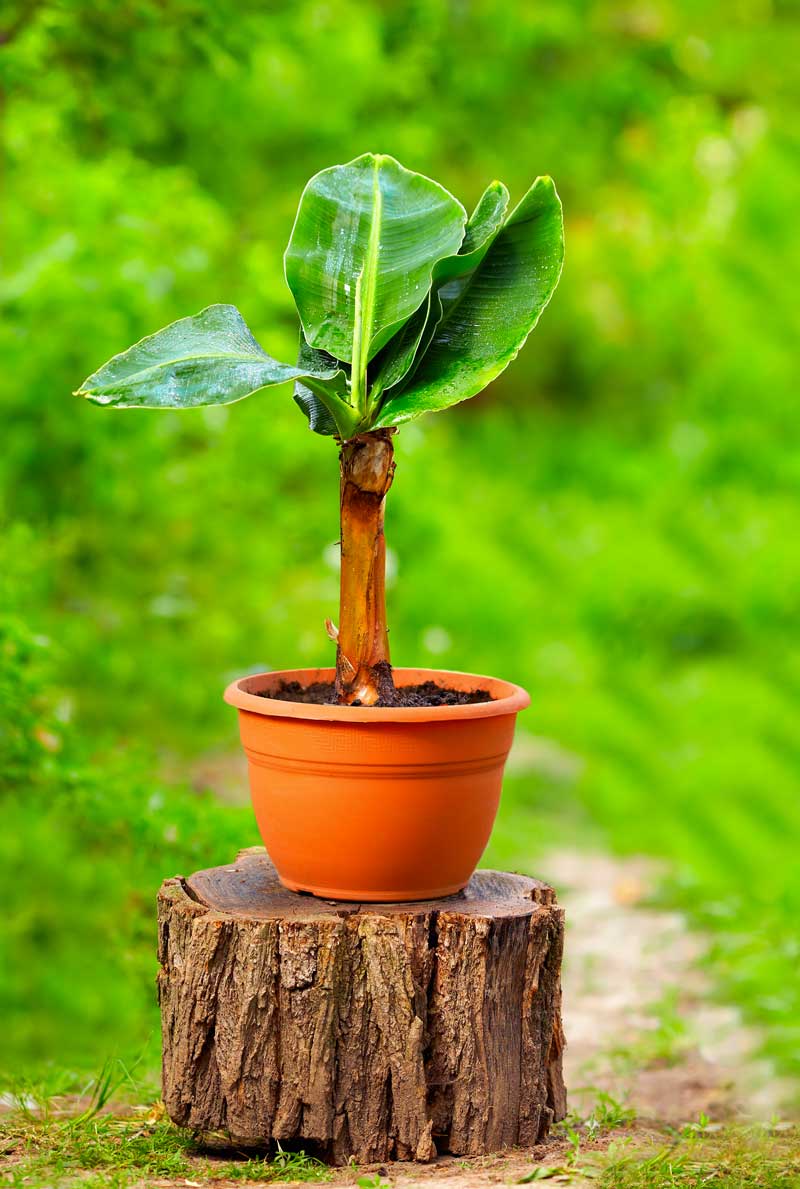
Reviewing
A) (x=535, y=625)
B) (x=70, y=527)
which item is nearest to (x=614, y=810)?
(x=535, y=625)

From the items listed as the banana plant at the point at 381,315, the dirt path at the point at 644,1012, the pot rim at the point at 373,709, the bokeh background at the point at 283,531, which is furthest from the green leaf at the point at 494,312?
the dirt path at the point at 644,1012

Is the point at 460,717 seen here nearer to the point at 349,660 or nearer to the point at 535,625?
the point at 349,660

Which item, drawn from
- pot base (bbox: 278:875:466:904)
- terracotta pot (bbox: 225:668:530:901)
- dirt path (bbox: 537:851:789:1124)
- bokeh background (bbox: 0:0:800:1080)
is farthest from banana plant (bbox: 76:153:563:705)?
dirt path (bbox: 537:851:789:1124)

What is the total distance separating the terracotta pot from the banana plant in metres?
0.15

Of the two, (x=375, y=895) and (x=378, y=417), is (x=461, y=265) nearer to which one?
(x=378, y=417)

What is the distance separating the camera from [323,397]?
→ 197 centimetres

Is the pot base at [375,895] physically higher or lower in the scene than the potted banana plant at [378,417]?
lower

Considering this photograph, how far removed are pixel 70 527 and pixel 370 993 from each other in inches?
94.7

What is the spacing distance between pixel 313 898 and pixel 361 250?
102 centimetres

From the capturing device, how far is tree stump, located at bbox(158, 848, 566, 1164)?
194cm

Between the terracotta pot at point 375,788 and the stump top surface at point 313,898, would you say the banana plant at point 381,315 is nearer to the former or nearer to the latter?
the terracotta pot at point 375,788

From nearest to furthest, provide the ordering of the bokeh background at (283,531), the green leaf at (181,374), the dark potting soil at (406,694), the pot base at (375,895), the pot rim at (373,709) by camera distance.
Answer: the green leaf at (181,374) < the pot rim at (373,709) < the pot base at (375,895) < the dark potting soil at (406,694) < the bokeh background at (283,531)

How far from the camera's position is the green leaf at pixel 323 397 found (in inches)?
77.9

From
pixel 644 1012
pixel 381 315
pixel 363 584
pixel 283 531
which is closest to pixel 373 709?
pixel 363 584
